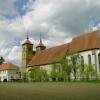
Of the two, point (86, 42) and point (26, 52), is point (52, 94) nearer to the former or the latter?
point (86, 42)

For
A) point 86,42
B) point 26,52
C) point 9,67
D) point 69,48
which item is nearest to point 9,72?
point 9,67

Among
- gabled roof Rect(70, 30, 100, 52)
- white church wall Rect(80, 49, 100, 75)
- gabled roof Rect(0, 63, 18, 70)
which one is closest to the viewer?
white church wall Rect(80, 49, 100, 75)

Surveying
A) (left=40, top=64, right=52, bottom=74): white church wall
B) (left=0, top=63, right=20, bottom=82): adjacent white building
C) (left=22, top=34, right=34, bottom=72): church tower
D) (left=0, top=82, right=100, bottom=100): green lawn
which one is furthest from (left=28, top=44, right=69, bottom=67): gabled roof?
(left=0, top=82, right=100, bottom=100): green lawn

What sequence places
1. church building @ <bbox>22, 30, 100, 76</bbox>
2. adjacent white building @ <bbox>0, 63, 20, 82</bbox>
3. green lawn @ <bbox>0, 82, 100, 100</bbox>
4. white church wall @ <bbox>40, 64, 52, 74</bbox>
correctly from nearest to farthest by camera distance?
green lawn @ <bbox>0, 82, 100, 100</bbox> < church building @ <bbox>22, 30, 100, 76</bbox> < white church wall @ <bbox>40, 64, 52, 74</bbox> < adjacent white building @ <bbox>0, 63, 20, 82</bbox>

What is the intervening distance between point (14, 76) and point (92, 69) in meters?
78.3

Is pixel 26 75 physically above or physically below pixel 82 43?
below

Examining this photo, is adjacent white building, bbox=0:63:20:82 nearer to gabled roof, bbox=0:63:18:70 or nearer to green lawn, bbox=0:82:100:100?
gabled roof, bbox=0:63:18:70

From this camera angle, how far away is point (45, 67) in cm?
9781

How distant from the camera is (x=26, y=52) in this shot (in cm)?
11769

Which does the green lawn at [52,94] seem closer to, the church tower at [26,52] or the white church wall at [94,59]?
the white church wall at [94,59]

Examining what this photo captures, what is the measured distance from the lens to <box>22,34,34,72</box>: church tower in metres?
116

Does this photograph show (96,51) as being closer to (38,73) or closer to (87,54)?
(87,54)

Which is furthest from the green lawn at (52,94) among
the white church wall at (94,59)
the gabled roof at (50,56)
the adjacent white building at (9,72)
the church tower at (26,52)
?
the adjacent white building at (9,72)

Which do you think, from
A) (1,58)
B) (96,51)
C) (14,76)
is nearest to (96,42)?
(96,51)
